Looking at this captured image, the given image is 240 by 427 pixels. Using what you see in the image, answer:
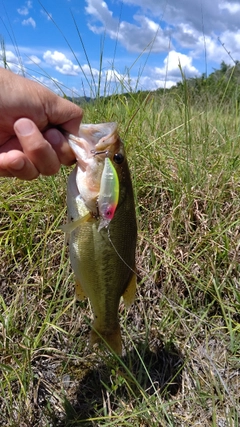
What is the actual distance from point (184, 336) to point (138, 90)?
220 centimetres

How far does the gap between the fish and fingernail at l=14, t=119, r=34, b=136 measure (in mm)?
182

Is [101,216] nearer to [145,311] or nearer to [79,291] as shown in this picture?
[79,291]

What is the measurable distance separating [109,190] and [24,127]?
0.43m

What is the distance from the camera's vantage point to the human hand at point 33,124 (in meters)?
1.69

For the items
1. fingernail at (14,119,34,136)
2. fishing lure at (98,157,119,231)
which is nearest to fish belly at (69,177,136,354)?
fishing lure at (98,157,119,231)

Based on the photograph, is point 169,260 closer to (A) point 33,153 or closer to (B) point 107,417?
Result: (B) point 107,417

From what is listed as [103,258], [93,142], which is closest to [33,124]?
[93,142]

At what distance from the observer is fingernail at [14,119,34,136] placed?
167 centimetres

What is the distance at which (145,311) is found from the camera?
261cm

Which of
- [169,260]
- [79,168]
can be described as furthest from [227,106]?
[79,168]

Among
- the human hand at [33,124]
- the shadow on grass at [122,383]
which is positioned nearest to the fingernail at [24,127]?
the human hand at [33,124]

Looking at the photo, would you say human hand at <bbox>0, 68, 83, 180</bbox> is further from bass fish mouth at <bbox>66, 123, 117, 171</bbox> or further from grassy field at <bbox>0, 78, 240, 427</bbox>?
grassy field at <bbox>0, 78, 240, 427</bbox>

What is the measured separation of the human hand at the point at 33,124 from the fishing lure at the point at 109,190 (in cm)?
24

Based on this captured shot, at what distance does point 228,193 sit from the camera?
9.65ft
